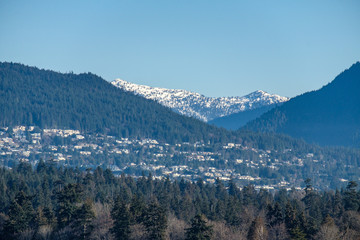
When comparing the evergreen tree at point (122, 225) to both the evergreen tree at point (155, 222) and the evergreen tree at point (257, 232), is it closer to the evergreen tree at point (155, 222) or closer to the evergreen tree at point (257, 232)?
the evergreen tree at point (155, 222)

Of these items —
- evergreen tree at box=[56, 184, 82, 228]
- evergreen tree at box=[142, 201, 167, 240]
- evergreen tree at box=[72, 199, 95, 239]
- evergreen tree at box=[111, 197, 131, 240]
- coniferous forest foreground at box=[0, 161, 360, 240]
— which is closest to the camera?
evergreen tree at box=[142, 201, 167, 240]

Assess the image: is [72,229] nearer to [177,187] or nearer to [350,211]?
[350,211]

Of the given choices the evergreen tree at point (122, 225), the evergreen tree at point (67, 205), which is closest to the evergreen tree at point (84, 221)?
the evergreen tree at point (122, 225)

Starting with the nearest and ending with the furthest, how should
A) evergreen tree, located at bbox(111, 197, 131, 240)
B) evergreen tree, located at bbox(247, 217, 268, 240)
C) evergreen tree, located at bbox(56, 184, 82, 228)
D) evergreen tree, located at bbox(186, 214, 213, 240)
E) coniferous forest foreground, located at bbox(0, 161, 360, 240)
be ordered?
evergreen tree, located at bbox(186, 214, 213, 240), evergreen tree, located at bbox(247, 217, 268, 240), coniferous forest foreground, located at bbox(0, 161, 360, 240), evergreen tree, located at bbox(111, 197, 131, 240), evergreen tree, located at bbox(56, 184, 82, 228)

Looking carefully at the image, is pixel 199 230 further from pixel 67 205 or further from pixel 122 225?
pixel 67 205

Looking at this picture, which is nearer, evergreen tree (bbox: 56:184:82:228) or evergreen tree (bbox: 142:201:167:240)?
evergreen tree (bbox: 142:201:167:240)

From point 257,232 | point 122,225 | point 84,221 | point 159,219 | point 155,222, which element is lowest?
point 257,232

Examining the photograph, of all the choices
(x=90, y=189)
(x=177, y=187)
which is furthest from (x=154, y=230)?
(x=177, y=187)

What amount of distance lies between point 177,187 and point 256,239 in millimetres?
83453

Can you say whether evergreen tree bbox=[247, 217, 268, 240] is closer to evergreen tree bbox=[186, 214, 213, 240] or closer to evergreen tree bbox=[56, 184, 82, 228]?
evergreen tree bbox=[186, 214, 213, 240]

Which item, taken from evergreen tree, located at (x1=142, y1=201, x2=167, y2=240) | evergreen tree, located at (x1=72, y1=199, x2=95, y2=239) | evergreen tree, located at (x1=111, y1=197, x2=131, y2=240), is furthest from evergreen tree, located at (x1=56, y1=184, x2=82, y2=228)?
evergreen tree, located at (x1=142, y1=201, x2=167, y2=240)

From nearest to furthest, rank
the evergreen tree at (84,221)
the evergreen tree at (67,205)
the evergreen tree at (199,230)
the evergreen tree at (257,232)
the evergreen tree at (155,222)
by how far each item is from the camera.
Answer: the evergreen tree at (199,230) < the evergreen tree at (257,232) < the evergreen tree at (155,222) < the evergreen tree at (84,221) < the evergreen tree at (67,205)

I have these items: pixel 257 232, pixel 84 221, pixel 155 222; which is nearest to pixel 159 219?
Result: pixel 155 222

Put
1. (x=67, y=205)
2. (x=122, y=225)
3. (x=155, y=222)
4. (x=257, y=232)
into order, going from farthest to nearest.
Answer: (x=67, y=205) < (x=122, y=225) < (x=155, y=222) < (x=257, y=232)
